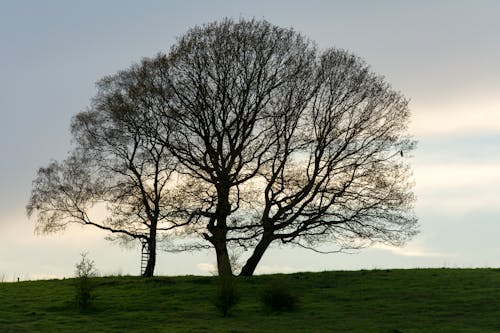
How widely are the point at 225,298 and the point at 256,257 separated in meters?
12.8

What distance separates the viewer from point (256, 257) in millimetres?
49938

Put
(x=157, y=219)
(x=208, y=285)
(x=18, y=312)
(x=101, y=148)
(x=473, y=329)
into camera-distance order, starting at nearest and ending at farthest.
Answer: (x=473, y=329), (x=18, y=312), (x=208, y=285), (x=157, y=219), (x=101, y=148)

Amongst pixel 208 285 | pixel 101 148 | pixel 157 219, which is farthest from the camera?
pixel 101 148

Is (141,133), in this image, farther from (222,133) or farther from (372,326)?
(372,326)

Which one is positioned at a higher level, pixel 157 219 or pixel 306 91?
pixel 306 91

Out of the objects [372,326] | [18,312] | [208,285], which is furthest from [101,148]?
[372,326]

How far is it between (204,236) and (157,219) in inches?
207

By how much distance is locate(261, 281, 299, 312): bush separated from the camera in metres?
37.9

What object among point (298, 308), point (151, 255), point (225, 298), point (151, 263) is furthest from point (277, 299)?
point (151, 263)

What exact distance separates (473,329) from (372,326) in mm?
4284

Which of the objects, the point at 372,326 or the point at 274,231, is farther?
the point at 274,231

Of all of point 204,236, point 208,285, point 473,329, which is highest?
point 204,236

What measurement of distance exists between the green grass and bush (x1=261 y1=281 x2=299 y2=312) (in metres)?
0.53

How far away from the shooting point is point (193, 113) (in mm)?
48562
